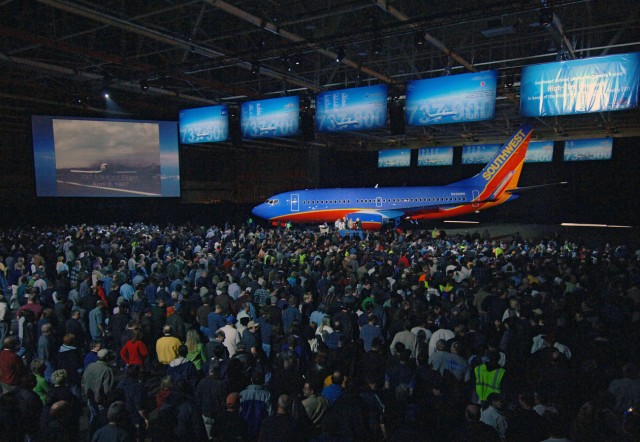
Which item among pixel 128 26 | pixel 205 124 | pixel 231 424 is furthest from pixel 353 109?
→ pixel 231 424

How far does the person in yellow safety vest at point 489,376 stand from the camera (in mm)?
5277

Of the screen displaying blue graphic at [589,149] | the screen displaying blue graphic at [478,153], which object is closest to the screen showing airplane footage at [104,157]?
the screen displaying blue graphic at [478,153]

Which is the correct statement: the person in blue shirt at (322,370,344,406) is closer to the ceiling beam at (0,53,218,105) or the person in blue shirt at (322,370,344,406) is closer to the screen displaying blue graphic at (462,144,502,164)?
the ceiling beam at (0,53,218,105)

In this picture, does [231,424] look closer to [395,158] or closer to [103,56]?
[103,56]

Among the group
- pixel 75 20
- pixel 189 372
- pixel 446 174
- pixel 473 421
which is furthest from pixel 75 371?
pixel 446 174

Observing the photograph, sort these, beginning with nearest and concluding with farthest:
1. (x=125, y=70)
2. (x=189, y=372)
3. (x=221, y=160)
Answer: (x=189, y=372) → (x=125, y=70) → (x=221, y=160)

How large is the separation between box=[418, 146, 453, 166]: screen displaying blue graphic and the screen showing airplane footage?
66.8ft

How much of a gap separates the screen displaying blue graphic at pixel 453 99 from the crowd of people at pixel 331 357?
5.33 metres

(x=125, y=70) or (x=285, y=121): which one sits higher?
(x=125, y=70)

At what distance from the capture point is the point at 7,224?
80.8ft

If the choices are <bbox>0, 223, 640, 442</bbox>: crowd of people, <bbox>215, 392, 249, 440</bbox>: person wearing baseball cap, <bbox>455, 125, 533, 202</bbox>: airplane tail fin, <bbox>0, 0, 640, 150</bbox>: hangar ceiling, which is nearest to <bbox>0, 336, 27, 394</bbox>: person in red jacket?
<bbox>0, 223, 640, 442</bbox>: crowd of people

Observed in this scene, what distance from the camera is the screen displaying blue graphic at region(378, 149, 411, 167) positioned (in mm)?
35375

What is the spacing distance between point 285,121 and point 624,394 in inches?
582

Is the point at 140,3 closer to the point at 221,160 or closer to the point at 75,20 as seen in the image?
the point at 75,20
